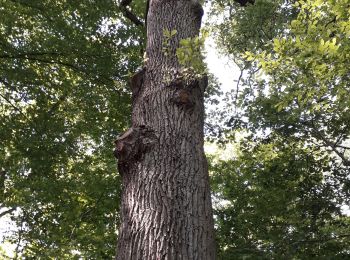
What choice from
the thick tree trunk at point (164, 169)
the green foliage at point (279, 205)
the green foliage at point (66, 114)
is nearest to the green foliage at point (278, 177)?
the green foliage at point (279, 205)

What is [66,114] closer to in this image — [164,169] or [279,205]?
[279,205]

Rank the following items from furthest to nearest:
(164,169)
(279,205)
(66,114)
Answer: (66,114)
(279,205)
(164,169)

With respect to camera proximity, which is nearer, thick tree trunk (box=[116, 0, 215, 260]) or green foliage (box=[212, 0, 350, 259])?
thick tree trunk (box=[116, 0, 215, 260])

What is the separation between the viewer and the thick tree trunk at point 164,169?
7.08 ft

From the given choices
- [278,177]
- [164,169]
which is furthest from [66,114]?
[164,169]

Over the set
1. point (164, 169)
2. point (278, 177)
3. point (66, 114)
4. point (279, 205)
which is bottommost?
point (164, 169)

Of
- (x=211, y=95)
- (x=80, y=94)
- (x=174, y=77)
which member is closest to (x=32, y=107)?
(x=80, y=94)

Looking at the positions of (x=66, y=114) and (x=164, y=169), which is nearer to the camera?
(x=164, y=169)

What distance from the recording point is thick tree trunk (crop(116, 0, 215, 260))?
2159 mm

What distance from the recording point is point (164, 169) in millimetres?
2469

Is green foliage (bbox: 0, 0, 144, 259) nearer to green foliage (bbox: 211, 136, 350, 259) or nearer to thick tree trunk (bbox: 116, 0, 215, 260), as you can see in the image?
green foliage (bbox: 211, 136, 350, 259)

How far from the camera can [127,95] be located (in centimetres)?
827

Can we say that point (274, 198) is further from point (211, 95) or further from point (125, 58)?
point (125, 58)

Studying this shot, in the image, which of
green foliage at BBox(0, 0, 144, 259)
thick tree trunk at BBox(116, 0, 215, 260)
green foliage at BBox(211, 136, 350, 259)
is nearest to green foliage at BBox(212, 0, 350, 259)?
green foliage at BBox(211, 136, 350, 259)
